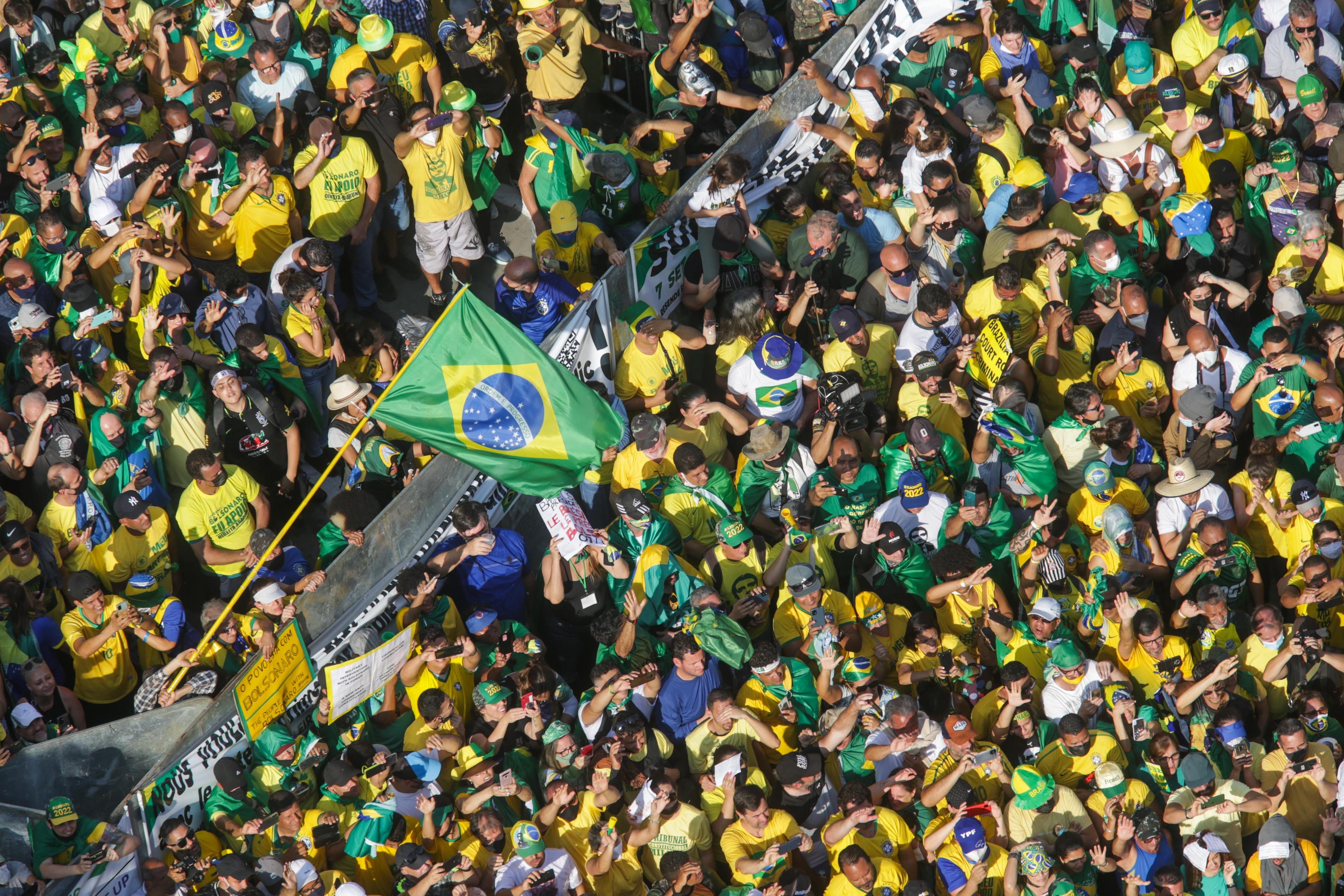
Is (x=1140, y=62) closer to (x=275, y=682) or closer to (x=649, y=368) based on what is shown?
(x=649, y=368)

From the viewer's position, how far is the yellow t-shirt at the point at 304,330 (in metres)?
13.5

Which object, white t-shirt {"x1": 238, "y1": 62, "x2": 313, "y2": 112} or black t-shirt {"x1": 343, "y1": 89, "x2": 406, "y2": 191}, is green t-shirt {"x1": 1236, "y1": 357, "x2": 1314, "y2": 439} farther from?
white t-shirt {"x1": 238, "y1": 62, "x2": 313, "y2": 112}

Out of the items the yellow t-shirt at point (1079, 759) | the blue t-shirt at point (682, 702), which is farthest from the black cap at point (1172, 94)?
the blue t-shirt at point (682, 702)

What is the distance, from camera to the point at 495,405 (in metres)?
11.7

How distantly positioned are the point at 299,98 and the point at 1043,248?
5.87 metres

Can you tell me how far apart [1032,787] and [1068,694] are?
2.47 ft

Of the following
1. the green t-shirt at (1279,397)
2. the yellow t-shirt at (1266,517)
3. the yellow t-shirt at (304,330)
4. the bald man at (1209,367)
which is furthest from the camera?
the yellow t-shirt at (304,330)

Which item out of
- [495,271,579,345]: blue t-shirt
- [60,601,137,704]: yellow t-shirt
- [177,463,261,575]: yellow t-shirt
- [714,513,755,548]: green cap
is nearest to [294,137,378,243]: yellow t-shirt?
[495,271,579,345]: blue t-shirt

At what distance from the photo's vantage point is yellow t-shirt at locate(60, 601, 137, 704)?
41.0ft

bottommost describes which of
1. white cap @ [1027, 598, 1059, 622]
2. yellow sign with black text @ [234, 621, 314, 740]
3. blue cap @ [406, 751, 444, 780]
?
white cap @ [1027, 598, 1059, 622]

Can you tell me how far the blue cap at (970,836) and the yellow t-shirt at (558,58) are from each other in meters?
6.66

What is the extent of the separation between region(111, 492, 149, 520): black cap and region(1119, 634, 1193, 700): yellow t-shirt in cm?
659

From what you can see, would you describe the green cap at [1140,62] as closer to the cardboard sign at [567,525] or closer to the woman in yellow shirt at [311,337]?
the cardboard sign at [567,525]

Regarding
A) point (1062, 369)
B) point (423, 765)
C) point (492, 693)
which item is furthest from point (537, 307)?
point (1062, 369)
